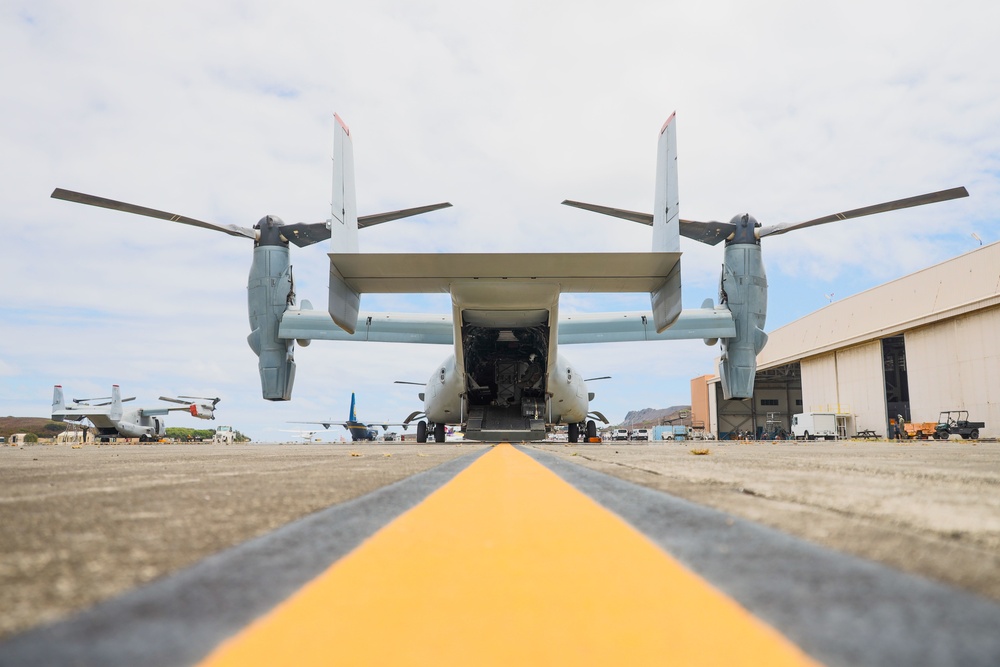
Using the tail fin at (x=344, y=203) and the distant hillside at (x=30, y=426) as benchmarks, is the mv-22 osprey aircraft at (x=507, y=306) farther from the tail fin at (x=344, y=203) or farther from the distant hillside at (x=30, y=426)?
the distant hillside at (x=30, y=426)

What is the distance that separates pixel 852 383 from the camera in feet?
116

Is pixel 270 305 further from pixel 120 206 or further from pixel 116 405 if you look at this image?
pixel 116 405

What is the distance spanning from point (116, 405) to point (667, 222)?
33.9 meters

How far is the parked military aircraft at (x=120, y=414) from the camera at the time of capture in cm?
3591

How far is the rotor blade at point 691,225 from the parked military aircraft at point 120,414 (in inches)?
1184

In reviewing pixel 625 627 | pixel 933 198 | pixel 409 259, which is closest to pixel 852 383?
pixel 933 198

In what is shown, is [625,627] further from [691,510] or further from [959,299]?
[959,299]

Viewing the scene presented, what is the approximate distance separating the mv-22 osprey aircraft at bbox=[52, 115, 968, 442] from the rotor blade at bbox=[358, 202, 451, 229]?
5 centimetres

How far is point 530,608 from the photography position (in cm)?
90

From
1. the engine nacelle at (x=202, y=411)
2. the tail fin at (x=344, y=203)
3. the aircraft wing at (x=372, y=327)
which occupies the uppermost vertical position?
the tail fin at (x=344, y=203)

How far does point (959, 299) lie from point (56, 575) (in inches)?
1280

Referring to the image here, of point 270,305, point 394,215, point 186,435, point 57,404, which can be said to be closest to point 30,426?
point 186,435

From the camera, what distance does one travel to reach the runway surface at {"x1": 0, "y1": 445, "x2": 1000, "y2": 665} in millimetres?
706

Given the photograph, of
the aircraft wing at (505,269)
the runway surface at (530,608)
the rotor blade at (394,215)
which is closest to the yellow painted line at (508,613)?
the runway surface at (530,608)
